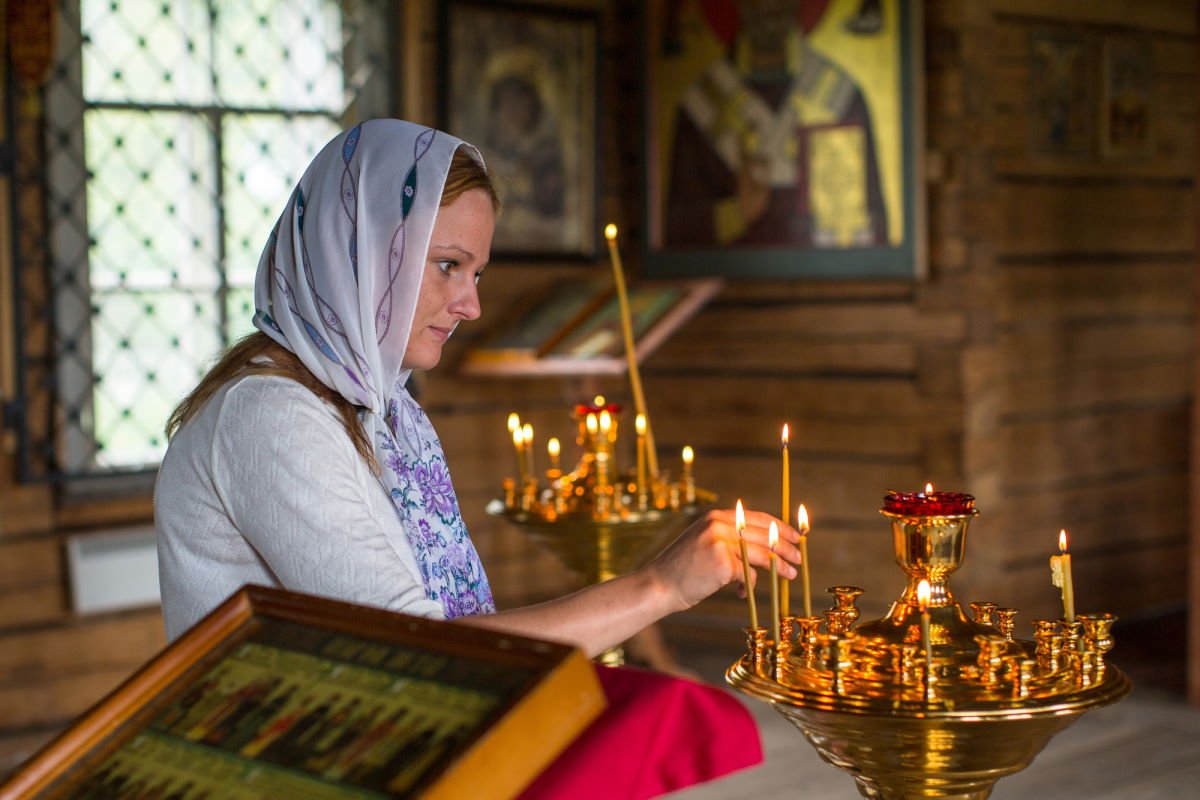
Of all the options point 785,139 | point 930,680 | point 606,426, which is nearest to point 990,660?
point 930,680

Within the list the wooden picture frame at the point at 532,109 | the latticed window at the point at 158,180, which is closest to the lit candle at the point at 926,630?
the latticed window at the point at 158,180

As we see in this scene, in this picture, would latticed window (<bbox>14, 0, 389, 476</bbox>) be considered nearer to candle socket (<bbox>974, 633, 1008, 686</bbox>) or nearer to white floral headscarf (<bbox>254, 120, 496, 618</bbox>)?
white floral headscarf (<bbox>254, 120, 496, 618</bbox>)

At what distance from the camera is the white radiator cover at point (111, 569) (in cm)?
511

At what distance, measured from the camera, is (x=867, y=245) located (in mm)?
5805

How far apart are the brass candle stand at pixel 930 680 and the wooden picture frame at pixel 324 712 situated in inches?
18.6

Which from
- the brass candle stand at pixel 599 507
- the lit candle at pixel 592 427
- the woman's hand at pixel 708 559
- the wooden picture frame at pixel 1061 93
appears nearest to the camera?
the woman's hand at pixel 708 559

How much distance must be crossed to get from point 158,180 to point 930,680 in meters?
4.28

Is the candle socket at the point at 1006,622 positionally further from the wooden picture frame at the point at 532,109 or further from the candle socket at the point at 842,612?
the wooden picture frame at the point at 532,109

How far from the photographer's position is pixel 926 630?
1515 mm

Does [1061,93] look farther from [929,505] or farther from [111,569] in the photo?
[929,505]

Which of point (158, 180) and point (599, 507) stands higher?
point (158, 180)

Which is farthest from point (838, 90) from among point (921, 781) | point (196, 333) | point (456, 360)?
point (921, 781)

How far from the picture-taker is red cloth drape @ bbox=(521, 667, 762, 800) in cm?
118

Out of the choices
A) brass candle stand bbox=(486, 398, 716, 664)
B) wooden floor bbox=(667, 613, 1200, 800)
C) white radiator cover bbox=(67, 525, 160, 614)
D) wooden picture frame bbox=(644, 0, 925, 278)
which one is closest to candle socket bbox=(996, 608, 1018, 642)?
brass candle stand bbox=(486, 398, 716, 664)
